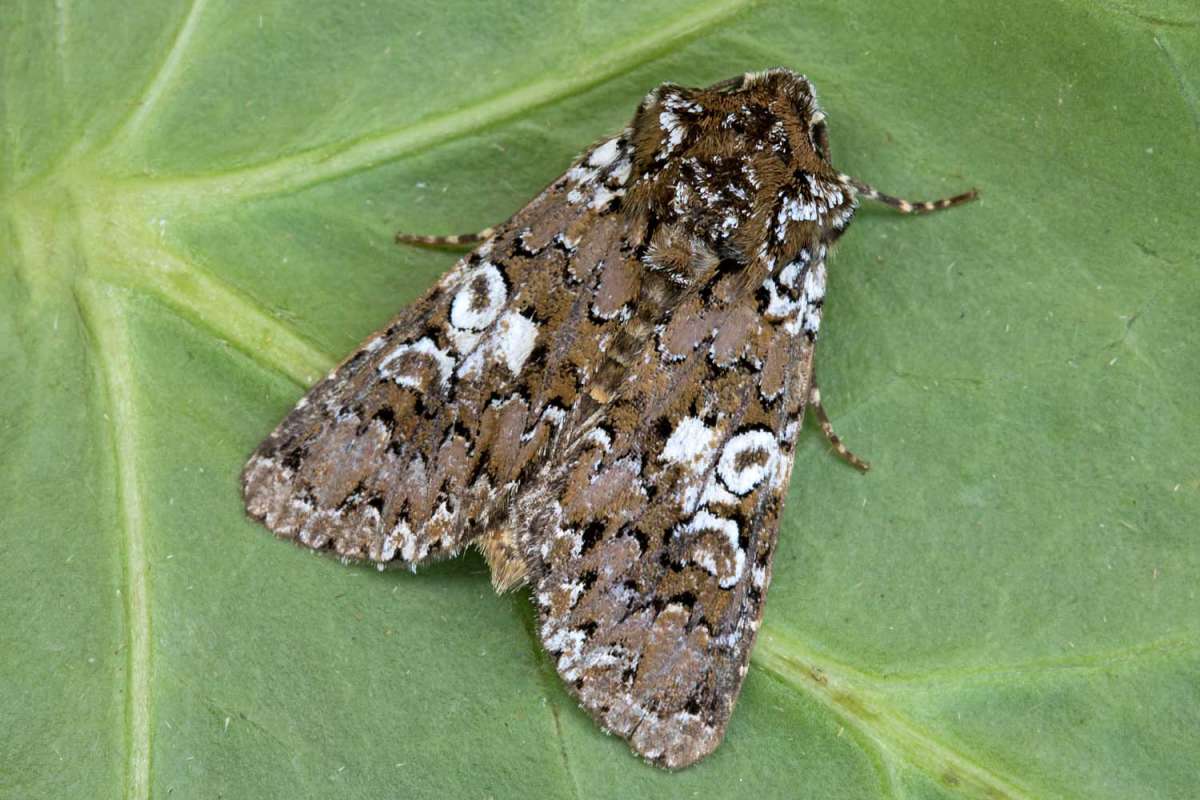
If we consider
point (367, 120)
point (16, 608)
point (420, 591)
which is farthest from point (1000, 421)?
point (16, 608)

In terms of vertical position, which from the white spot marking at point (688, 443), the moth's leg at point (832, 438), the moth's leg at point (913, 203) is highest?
the moth's leg at point (913, 203)

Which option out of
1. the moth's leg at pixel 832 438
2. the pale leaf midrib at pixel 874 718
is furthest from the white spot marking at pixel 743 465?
the pale leaf midrib at pixel 874 718

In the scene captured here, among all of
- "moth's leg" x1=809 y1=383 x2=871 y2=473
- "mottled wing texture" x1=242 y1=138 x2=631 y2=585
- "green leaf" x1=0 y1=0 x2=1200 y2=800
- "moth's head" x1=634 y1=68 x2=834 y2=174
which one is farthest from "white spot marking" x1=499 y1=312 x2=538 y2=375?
"moth's leg" x1=809 y1=383 x2=871 y2=473

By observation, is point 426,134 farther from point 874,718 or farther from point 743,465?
point 874,718

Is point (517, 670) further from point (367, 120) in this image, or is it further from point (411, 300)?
point (367, 120)

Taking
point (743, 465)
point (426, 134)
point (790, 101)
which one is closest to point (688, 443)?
point (743, 465)

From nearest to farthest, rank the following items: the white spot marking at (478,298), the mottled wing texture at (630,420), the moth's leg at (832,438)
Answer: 1. the mottled wing texture at (630,420)
2. the white spot marking at (478,298)
3. the moth's leg at (832,438)

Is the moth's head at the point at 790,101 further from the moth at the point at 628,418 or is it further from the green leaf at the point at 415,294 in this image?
the green leaf at the point at 415,294
